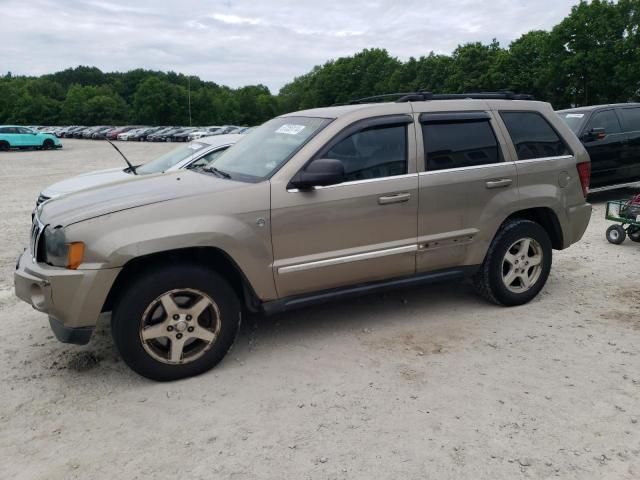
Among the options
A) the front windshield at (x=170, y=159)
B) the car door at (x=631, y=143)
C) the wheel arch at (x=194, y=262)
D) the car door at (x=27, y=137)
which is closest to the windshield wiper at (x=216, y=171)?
the wheel arch at (x=194, y=262)

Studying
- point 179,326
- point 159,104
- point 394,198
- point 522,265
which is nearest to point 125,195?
point 179,326

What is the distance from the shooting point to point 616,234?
286 inches

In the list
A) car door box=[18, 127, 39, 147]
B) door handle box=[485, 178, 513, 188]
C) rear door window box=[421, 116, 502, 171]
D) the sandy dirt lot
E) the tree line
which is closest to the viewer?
the sandy dirt lot

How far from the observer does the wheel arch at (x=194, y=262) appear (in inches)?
145

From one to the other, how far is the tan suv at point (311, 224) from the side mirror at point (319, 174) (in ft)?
0.03

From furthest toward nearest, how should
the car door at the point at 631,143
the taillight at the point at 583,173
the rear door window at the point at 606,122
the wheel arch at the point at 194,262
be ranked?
the car door at the point at 631,143, the rear door window at the point at 606,122, the taillight at the point at 583,173, the wheel arch at the point at 194,262

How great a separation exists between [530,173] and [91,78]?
151114 mm

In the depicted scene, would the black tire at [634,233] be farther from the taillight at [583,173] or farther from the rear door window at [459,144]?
the rear door window at [459,144]

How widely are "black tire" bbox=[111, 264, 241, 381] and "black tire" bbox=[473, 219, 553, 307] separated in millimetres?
2300

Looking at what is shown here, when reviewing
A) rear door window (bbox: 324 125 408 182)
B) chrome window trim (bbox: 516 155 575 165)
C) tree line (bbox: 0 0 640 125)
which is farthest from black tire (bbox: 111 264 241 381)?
tree line (bbox: 0 0 640 125)

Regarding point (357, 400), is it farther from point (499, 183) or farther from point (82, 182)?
point (82, 182)

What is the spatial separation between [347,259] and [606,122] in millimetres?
8152

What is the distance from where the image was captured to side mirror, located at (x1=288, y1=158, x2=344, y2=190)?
3826mm

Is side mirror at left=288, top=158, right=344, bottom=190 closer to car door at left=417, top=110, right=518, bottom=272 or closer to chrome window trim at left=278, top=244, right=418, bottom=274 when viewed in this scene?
chrome window trim at left=278, top=244, right=418, bottom=274
